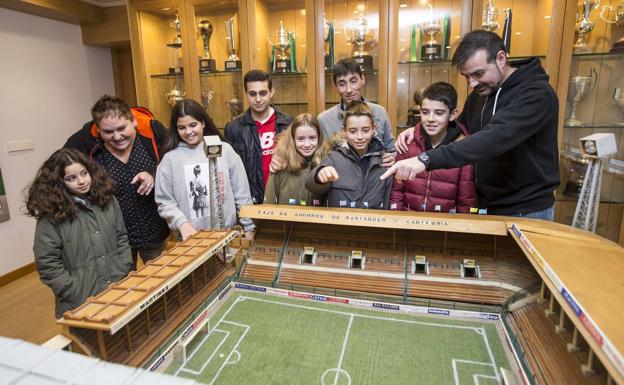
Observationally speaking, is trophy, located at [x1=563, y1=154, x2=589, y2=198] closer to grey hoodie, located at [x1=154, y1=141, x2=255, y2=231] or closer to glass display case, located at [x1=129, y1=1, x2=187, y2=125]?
grey hoodie, located at [x1=154, y1=141, x2=255, y2=231]

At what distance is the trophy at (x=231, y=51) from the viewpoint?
11.6 ft

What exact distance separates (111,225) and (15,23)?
3230 mm

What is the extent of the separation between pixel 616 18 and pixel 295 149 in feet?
8.86

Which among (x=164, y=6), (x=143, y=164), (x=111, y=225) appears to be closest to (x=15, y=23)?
(x=164, y=6)

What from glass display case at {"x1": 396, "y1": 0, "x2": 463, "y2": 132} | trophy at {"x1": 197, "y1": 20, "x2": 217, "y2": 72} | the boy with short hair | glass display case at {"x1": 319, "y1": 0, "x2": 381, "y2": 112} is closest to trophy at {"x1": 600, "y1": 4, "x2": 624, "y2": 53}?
glass display case at {"x1": 396, "y1": 0, "x2": 463, "y2": 132}

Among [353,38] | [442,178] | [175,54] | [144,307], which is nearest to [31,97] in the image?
[175,54]

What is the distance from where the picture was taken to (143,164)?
2.26 meters

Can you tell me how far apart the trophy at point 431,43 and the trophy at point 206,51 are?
1948mm

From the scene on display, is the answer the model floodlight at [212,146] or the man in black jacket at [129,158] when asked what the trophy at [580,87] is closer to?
the model floodlight at [212,146]

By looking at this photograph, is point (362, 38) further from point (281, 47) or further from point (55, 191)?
point (55, 191)

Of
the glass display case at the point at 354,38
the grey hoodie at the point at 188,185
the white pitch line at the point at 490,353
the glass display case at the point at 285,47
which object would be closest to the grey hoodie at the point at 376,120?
the grey hoodie at the point at 188,185

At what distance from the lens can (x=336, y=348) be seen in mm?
1201

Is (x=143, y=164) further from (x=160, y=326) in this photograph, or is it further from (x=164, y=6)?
(x=164, y=6)

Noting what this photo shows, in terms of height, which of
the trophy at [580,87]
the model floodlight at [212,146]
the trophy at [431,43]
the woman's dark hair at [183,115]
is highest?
the trophy at [431,43]
